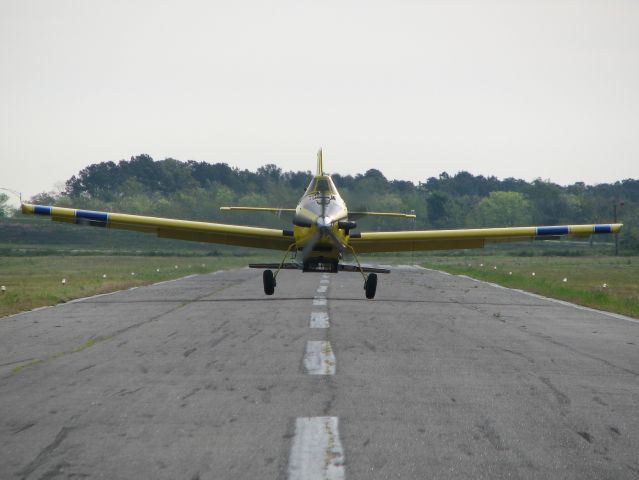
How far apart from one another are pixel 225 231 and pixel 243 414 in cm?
2188

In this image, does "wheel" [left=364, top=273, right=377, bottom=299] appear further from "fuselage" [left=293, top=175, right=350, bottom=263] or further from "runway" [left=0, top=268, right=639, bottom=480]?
"runway" [left=0, top=268, right=639, bottom=480]

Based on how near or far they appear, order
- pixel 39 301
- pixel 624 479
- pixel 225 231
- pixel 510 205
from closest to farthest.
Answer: pixel 624 479 < pixel 39 301 < pixel 225 231 < pixel 510 205

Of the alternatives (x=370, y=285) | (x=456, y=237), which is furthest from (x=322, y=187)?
(x=456, y=237)

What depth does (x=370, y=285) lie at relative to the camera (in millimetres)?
25672

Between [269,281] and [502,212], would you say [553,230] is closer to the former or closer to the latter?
[269,281]

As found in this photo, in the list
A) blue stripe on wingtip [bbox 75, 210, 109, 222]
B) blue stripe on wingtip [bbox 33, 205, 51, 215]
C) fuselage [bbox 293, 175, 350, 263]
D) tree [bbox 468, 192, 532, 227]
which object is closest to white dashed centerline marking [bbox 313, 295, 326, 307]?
fuselage [bbox 293, 175, 350, 263]

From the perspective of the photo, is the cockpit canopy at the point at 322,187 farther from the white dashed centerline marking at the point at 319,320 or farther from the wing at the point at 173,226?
the white dashed centerline marking at the point at 319,320

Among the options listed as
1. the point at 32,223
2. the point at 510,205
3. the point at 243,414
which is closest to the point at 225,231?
the point at 243,414

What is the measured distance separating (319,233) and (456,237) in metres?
8.02

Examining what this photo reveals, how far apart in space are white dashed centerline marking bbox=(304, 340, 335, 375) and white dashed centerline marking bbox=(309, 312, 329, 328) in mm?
2760

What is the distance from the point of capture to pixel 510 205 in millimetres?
164125

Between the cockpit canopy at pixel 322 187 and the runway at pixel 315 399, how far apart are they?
24.8 feet

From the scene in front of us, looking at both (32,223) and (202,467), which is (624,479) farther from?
(32,223)

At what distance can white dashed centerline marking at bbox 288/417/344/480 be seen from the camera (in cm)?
605
